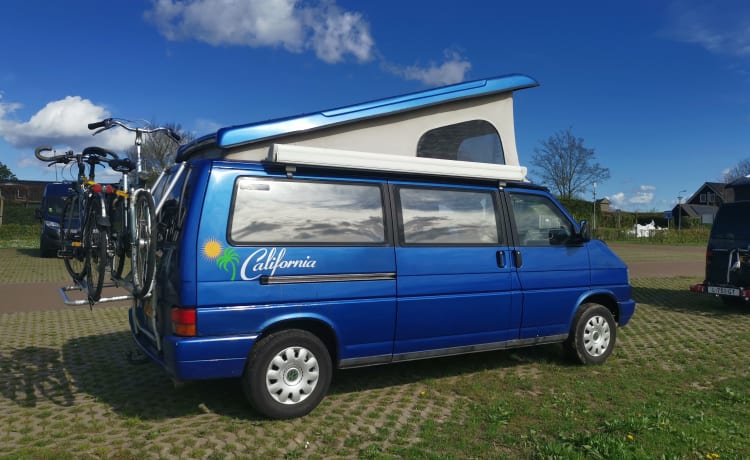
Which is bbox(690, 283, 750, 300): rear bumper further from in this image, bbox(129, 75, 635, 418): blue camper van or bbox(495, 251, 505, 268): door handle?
bbox(495, 251, 505, 268): door handle

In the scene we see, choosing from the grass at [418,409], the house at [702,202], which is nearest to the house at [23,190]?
the grass at [418,409]

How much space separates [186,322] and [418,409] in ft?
6.70

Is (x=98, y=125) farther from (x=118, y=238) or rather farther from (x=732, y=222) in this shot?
(x=732, y=222)

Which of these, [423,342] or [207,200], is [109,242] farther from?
[423,342]

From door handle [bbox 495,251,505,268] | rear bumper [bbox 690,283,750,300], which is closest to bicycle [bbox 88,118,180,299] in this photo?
door handle [bbox 495,251,505,268]

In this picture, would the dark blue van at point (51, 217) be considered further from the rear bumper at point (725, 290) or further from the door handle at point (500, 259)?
the rear bumper at point (725, 290)

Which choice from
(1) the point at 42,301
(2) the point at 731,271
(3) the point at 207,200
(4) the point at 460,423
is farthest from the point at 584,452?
(1) the point at 42,301

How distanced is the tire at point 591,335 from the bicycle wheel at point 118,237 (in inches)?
177

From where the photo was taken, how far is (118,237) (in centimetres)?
501

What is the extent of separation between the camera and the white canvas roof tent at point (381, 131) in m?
4.68

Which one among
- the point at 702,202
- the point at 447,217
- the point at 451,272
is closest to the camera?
the point at 451,272

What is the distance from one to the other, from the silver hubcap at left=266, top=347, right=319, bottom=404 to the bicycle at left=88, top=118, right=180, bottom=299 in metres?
1.12

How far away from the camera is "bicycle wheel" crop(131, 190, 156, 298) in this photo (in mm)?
4352

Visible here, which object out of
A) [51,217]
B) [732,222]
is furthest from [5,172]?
[732,222]
